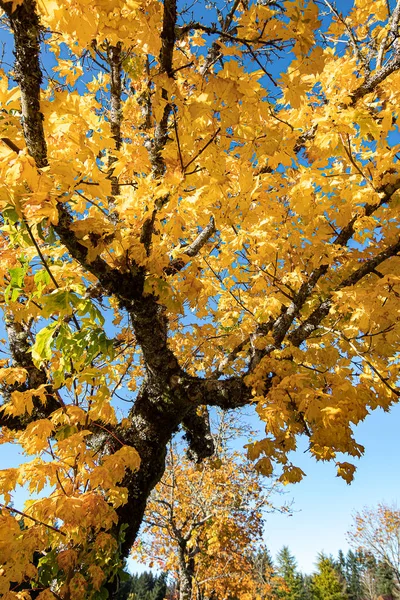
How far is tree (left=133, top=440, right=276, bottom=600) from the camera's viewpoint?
10.1 metres

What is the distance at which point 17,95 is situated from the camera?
1.92 m

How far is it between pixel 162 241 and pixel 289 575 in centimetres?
5129

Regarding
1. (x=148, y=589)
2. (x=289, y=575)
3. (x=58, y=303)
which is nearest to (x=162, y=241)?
(x=58, y=303)

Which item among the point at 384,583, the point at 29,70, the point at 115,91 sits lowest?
the point at 384,583

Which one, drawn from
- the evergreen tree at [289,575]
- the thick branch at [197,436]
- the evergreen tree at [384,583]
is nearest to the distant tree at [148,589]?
the evergreen tree at [289,575]

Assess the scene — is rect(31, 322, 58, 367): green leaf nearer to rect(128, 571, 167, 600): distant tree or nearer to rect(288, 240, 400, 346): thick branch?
rect(288, 240, 400, 346): thick branch

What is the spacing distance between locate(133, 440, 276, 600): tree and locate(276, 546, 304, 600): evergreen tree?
1262 inches

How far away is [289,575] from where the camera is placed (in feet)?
135

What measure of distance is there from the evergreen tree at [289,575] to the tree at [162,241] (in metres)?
43.4

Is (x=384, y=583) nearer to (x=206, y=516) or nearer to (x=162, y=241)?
(x=206, y=516)

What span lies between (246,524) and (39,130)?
40.6 feet

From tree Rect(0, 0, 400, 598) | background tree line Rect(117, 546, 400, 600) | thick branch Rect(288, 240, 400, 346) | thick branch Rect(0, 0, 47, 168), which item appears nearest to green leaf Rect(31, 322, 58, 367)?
tree Rect(0, 0, 400, 598)

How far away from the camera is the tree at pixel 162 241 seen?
1.92 meters

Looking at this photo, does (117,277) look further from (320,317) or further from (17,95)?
(320,317)
